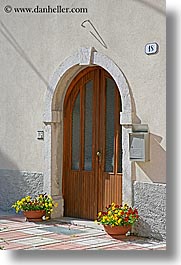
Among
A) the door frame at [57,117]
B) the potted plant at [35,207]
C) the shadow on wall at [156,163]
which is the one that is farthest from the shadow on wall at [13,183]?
the shadow on wall at [156,163]

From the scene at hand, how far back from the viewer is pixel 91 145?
868 cm

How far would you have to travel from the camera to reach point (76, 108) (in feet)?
29.4

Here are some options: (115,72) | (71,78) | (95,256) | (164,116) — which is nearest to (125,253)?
(95,256)

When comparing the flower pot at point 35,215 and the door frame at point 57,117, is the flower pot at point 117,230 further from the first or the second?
the door frame at point 57,117

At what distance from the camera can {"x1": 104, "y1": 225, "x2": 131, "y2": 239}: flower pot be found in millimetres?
7473

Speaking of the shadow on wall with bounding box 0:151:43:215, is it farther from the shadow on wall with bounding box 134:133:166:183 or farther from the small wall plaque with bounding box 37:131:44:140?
the shadow on wall with bounding box 134:133:166:183

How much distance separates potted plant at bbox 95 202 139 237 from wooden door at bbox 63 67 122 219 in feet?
2.08

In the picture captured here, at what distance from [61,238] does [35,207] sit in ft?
4.09

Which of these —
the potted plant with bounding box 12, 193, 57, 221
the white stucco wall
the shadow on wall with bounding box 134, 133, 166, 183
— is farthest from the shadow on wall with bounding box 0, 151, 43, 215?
the shadow on wall with bounding box 134, 133, 166, 183

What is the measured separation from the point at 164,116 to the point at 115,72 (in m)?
1.03

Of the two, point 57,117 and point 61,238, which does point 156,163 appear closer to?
point 61,238

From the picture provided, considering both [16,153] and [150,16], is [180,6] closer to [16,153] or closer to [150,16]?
[150,16]

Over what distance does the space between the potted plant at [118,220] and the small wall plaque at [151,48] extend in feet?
6.45

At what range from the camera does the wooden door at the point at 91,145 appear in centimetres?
835
